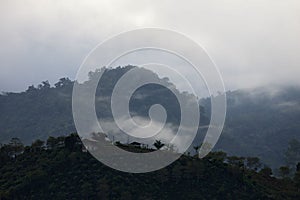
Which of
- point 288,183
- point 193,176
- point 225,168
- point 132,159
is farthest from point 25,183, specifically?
point 288,183

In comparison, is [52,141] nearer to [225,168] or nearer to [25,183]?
[25,183]

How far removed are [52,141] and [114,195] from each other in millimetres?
42116

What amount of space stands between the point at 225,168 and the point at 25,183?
58.9 m

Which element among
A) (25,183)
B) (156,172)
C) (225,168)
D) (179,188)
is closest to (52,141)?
(25,183)

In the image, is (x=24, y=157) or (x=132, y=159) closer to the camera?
(x=132, y=159)

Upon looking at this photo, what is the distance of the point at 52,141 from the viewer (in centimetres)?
11819

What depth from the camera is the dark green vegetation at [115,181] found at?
8700 cm

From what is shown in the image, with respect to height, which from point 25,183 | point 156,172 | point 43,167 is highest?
point 156,172

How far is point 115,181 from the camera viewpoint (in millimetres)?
91312

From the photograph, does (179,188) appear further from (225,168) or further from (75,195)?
(75,195)

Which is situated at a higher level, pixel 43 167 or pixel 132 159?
pixel 132 159

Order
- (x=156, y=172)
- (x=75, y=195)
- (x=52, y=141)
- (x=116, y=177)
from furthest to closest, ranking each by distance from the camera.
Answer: (x=52, y=141) < (x=156, y=172) < (x=116, y=177) < (x=75, y=195)

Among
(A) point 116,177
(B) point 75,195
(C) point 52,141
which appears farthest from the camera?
(C) point 52,141

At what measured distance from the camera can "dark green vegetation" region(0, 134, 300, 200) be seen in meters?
87.0
